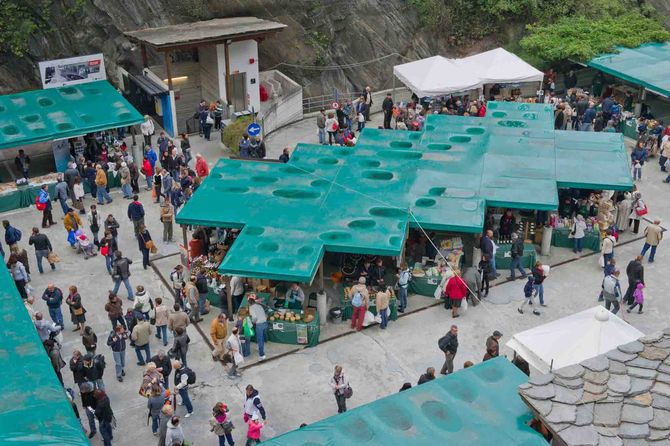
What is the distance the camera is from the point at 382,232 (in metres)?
19.2

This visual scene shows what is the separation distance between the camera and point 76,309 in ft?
59.6

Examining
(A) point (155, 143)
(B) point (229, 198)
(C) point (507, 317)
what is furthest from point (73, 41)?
(C) point (507, 317)

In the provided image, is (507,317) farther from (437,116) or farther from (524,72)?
(524,72)

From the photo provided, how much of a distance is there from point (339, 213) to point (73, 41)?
1769 cm

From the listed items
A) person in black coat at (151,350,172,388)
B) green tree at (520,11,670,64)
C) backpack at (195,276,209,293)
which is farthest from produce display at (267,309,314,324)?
green tree at (520,11,670,64)

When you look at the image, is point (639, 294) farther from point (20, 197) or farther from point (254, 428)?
point (20, 197)

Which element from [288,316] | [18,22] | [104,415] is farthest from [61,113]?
[104,415]

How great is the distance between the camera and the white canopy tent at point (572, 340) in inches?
587

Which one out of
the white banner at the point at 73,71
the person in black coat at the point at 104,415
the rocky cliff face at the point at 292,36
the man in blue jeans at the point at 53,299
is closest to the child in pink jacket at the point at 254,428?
the person in black coat at the point at 104,415

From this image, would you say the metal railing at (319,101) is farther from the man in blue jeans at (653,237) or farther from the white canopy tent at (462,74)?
the man in blue jeans at (653,237)

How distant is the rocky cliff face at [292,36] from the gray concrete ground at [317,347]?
1171 cm

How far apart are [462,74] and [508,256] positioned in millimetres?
10861

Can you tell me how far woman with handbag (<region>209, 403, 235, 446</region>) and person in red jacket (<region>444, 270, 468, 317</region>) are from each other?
6753mm

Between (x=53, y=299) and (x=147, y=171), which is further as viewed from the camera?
(x=147, y=171)
